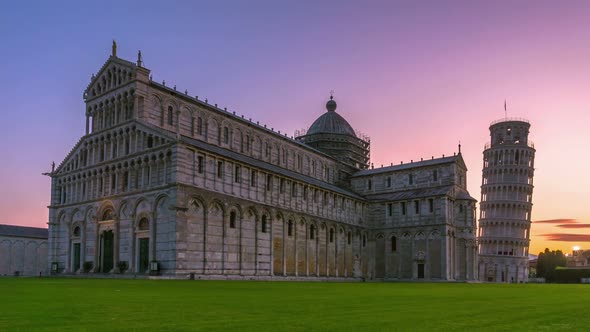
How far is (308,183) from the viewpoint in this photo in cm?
6844

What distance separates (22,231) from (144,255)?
45741mm

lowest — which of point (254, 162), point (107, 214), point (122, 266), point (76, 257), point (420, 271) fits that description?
point (420, 271)

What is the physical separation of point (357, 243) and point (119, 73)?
39.5 metres

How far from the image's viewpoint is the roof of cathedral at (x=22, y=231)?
85062mm

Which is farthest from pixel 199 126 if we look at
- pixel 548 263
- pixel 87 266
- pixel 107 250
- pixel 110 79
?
pixel 548 263

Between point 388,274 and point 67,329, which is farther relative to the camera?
point 388,274

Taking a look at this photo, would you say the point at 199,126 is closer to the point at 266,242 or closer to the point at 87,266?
the point at 266,242

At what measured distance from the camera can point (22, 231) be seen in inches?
3469

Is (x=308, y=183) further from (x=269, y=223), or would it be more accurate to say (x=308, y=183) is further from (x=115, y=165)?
(x=115, y=165)

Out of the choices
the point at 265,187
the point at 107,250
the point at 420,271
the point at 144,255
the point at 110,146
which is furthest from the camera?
the point at 420,271

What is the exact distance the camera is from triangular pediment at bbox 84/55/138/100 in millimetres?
57500

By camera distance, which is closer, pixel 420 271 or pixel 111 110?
pixel 111 110

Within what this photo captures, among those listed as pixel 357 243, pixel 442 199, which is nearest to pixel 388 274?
pixel 357 243

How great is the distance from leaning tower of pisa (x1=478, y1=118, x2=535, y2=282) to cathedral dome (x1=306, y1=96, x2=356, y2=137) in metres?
38.7
